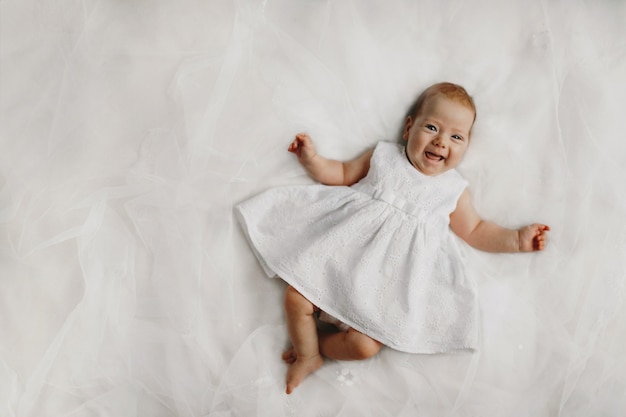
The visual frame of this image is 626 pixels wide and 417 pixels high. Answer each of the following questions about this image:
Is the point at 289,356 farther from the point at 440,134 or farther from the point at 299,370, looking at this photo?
the point at 440,134

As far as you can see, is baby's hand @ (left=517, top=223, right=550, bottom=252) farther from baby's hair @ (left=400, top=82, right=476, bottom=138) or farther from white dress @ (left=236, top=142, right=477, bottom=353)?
baby's hair @ (left=400, top=82, right=476, bottom=138)

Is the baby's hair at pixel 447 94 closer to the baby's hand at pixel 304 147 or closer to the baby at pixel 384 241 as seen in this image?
the baby at pixel 384 241

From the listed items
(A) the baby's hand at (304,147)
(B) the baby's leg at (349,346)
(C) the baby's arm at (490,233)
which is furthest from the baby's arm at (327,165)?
(B) the baby's leg at (349,346)

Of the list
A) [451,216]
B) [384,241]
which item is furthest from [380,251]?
[451,216]

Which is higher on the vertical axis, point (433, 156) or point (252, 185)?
point (433, 156)

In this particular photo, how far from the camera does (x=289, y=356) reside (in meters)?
1.26

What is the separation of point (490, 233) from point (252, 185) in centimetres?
53

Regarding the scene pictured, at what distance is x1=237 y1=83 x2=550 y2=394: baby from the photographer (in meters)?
1.24

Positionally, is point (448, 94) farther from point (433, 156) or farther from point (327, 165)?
point (327, 165)

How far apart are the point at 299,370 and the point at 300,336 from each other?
0.23ft

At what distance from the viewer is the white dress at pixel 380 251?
48.6 inches

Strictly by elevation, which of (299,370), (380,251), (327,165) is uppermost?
(327,165)

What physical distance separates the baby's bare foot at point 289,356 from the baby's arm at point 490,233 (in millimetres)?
443

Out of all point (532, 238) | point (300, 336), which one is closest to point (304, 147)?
point (300, 336)
